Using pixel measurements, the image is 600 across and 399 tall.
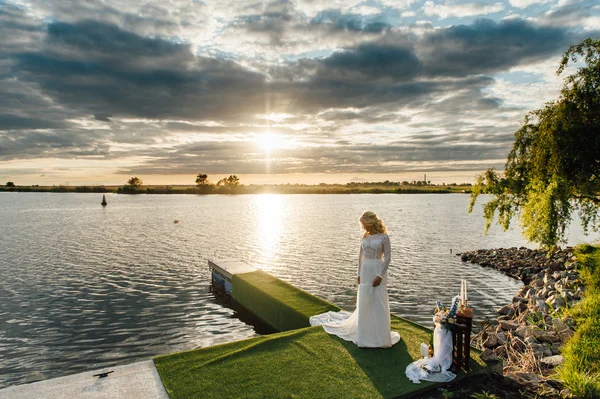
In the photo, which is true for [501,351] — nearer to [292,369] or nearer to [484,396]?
[484,396]

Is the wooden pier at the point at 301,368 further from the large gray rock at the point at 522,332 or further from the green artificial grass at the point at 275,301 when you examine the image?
the large gray rock at the point at 522,332

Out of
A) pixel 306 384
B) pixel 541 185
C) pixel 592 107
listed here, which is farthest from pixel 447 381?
pixel 592 107

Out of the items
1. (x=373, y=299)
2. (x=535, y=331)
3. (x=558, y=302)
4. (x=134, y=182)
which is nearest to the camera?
(x=373, y=299)

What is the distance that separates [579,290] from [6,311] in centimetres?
2561

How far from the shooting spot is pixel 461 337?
8.73m

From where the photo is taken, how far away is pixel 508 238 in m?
46.0

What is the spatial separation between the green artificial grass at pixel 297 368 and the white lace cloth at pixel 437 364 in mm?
208

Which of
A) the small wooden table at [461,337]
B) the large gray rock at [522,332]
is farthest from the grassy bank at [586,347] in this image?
the small wooden table at [461,337]

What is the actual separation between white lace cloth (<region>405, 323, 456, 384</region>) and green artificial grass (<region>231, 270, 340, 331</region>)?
4.49m

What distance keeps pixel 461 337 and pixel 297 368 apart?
158 inches

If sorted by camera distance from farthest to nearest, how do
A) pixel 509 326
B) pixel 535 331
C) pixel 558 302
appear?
pixel 558 302 < pixel 509 326 < pixel 535 331

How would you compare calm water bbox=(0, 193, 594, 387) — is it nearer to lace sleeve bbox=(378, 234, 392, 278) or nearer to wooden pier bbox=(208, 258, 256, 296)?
wooden pier bbox=(208, 258, 256, 296)

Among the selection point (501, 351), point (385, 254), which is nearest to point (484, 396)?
point (385, 254)

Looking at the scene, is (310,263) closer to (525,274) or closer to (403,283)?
(403,283)
